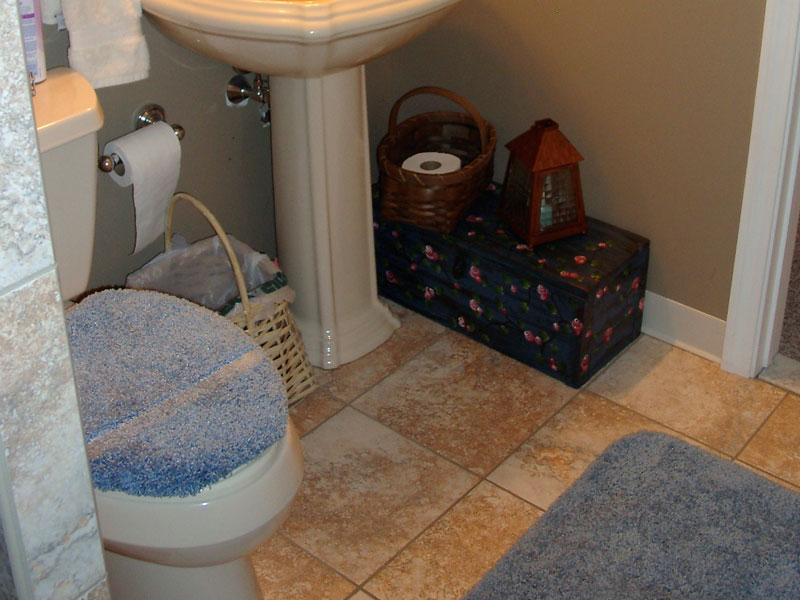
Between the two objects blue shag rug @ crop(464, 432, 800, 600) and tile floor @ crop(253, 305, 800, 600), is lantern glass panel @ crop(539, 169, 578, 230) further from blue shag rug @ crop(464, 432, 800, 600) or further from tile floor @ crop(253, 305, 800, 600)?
blue shag rug @ crop(464, 432, 800, 600)

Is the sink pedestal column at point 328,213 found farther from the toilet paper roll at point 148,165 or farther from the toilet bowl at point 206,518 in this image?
the toilet bowl at point 206,518

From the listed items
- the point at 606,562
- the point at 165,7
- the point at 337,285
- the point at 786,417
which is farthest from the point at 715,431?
the point at 165,7

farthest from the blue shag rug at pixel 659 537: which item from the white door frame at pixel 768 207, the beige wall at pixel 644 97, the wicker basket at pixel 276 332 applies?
the wicker basket at pixel 276 332

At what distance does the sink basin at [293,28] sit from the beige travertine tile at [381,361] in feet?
2.23

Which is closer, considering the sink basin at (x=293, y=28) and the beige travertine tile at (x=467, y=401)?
the sink basin at (x=293, y=28)

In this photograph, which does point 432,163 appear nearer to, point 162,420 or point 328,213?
point 328,213

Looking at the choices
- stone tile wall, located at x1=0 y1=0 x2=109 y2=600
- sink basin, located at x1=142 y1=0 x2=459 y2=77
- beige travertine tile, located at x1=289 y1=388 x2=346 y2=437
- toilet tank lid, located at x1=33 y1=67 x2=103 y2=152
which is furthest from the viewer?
beige travertine tile, located at x1=289 y1=388 x2=346 y2=437

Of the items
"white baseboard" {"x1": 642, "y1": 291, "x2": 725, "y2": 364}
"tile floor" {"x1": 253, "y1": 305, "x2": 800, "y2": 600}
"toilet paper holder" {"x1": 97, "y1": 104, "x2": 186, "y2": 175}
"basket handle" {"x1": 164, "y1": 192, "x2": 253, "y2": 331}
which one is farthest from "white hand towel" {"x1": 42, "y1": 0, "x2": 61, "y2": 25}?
"white baseboard" {"x1": 642, "y1": 291, "x2": 725, "y2": 364}

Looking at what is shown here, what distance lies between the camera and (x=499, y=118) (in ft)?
7.44

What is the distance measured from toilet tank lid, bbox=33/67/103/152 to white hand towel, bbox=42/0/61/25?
0.19 metres

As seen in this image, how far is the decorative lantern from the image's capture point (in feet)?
6.58

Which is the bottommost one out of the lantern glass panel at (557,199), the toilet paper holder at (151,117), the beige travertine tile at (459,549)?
the beige travertine tile at (459,549)

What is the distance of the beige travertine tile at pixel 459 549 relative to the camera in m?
1.63

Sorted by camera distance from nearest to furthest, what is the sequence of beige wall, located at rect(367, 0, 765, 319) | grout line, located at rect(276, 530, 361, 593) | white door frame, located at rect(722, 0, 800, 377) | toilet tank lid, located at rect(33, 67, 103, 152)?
toilet tank lid, located at rect(33, 67, 103, 152) → grout line, located at rect(276, 530, 361, 593) → white door frame, located at rect(722, 0, 800, 377) → beige wall, located at rect(367, 0, 765, 319)
